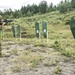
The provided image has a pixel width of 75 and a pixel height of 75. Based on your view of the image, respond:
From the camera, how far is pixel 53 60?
8211 millimetres

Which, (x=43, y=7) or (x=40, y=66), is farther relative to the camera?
(x=43, y=7)

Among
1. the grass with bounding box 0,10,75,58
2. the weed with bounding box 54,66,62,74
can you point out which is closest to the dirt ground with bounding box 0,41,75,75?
the weed with bounding box 54,66,62,74

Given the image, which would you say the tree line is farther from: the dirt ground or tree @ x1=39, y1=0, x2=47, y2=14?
the dirt ground

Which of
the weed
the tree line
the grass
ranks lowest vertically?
the weed

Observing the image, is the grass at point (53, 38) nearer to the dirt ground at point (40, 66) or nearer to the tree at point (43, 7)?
the dirt ground at point (40, 66)

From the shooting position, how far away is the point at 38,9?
360 ft

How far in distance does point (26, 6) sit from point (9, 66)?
10665 cm

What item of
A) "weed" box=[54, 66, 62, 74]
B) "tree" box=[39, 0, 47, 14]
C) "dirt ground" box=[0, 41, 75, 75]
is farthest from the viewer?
"tree" box=[39, 0, 47, 14]

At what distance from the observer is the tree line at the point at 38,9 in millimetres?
83800

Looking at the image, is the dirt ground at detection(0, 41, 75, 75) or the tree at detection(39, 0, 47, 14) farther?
the tree at detection(39, 0, 47, 14)

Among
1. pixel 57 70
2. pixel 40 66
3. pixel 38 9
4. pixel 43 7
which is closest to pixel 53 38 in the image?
pixel 40 66

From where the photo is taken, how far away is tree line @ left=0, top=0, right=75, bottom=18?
83.8 meters

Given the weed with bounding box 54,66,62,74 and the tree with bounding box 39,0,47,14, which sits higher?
the tree with bounding box 39,0,47,14

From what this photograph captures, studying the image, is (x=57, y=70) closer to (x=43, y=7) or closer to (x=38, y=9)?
(x=43, y=7)
